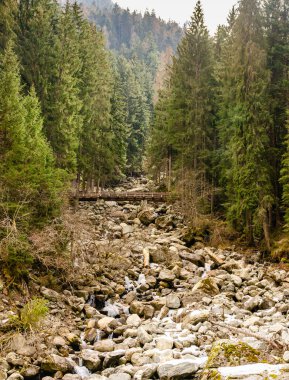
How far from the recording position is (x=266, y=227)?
20953 millimetres

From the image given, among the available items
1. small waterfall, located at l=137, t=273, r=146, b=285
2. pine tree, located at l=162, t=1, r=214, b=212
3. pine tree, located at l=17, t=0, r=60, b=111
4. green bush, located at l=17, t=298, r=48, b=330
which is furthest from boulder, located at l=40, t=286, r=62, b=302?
pine tree, located at l=162, t=1, r=214, b=212

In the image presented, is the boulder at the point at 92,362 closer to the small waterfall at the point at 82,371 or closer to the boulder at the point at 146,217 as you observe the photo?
the small waterfall at the point at 82,371

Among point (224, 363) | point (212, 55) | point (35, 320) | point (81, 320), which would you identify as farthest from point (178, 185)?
point (224, 363)

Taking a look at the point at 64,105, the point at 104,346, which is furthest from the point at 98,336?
the point at 64,105

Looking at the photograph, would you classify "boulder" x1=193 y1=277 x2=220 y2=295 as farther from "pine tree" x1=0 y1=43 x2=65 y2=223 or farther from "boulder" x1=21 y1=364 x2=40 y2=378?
"boulder" x1=21 y1=364 x2=40 y2=378

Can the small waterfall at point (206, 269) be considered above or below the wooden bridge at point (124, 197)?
below

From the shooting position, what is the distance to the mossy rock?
6.96 metres

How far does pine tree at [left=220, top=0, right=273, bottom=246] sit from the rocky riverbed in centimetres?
253

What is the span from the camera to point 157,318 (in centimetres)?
1412

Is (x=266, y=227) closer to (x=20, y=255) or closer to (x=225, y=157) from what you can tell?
(x=225, y=157)

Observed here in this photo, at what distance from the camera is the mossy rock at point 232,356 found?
6965mm

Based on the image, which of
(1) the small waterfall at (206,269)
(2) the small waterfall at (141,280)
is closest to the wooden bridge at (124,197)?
(1) the small waterfall at (206,269)

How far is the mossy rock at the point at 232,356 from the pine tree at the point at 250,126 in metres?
13.9

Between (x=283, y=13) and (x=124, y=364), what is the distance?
68.8ft
